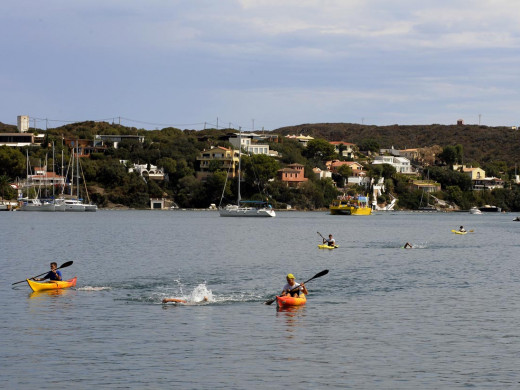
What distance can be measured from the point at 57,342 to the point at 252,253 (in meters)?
45.7

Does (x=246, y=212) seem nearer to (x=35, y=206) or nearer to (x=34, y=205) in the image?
(x=35, y=206)

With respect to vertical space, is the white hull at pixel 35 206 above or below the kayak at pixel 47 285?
above

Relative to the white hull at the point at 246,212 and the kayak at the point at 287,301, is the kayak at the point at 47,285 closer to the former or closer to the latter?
the kayak at the point at 287,301

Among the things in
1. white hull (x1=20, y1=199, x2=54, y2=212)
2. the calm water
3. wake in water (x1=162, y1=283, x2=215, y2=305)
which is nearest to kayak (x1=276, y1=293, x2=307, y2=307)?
the calm water

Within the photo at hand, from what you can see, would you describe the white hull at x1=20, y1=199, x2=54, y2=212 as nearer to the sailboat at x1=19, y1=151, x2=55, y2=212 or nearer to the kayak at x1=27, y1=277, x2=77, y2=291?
the sailboat at x1=19, y1=151, x2=55, y2=212

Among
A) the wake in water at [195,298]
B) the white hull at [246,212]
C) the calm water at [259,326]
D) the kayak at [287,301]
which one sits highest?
the white hull at [246,212]

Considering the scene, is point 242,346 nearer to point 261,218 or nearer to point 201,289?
point 201,289

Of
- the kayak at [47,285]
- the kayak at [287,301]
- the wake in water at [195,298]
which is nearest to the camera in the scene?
the kayak at [287,301]

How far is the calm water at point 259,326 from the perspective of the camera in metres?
26.0

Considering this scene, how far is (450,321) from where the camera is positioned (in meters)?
36.3

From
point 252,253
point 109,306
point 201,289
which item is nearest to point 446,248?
point 252,253

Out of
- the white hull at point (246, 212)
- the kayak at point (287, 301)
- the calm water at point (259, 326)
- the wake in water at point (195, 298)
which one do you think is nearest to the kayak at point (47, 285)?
the calm water at point (259, 326)

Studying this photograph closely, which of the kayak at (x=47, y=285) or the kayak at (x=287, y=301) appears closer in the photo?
the kayak at (x=287, y=301)

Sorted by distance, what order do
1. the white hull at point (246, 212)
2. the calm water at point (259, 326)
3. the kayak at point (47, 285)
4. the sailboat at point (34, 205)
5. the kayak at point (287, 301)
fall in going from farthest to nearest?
the sailboat at point (34, 205) < the white hull at point (246, 212) < the kayak at point (47, 285) < the kayak at point (287, 301) < the calm water at point (259, 326)
